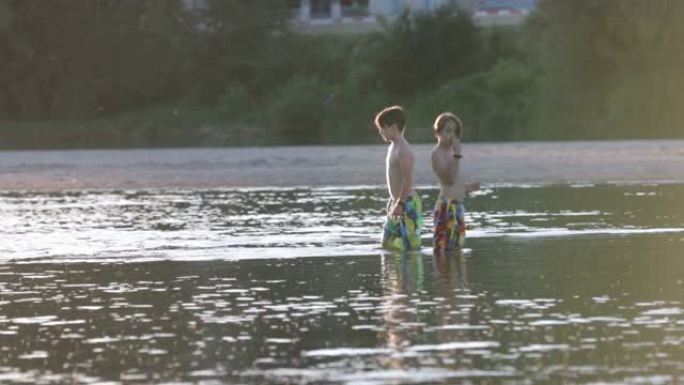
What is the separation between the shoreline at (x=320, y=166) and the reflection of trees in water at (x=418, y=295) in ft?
45.4

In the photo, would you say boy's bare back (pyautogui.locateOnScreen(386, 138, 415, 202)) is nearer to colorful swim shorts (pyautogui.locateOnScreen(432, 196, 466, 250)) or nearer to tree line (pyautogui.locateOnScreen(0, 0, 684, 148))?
colorful swim shorts (pyautogui.locateOnScreen(432, 196, 466, 250))

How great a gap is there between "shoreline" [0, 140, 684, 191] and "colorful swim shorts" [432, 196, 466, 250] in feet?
42.8

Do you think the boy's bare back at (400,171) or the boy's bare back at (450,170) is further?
the boy's bare back at (400,171)

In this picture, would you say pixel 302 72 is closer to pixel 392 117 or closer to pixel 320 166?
pixel 320 166

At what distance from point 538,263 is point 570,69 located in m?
45.6

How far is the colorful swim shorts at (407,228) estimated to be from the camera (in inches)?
608

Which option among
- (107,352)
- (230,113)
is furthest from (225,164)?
(230,113)

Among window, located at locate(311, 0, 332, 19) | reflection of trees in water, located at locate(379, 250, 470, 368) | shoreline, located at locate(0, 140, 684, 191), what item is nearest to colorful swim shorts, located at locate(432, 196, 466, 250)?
reflection of trees in water, located at locate(379, 250, 470, 368)

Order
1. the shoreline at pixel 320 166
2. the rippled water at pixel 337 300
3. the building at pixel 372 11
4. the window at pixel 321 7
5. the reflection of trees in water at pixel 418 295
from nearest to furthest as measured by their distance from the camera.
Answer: the rippled water at pixel 337 300 → the reflection of trees in water at pixel 418 295 → the shoreline at pixel 320 166 → the building at pixel 372 11 → the window at pixel 321 7

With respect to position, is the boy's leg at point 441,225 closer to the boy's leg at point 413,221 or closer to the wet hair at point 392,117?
the boy's leg at point 413,221

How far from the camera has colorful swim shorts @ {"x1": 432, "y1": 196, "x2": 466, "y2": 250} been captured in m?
15.4

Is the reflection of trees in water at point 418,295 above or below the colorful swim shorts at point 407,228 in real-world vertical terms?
below

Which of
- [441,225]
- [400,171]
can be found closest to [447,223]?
[441,225]

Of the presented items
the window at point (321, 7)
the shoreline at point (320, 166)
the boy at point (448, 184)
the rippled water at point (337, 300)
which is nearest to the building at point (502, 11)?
the window at point (321, 7)
